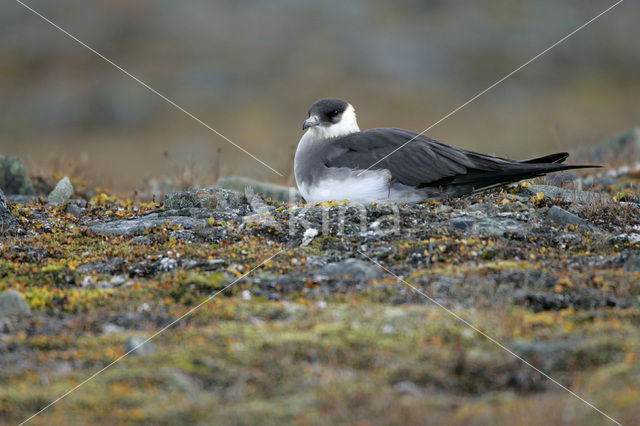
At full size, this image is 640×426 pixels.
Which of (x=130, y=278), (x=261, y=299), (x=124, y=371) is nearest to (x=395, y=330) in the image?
(x=261, y=299)

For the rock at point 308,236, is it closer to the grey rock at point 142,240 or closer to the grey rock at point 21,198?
the grey rock at point 142,240

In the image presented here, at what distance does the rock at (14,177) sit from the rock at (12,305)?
19.5 feet

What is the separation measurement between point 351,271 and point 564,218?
304 centimetres

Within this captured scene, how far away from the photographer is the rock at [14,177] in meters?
11.2

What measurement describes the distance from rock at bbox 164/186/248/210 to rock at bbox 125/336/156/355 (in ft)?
13.8

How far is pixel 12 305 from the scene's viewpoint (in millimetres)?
5766

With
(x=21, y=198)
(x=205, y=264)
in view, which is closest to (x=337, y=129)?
(x=205, y=264)

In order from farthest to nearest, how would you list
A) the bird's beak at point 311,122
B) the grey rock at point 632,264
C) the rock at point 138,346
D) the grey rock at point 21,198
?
the grey rock at point 21,198
the bird's beak at point 311,122
the grey rock at point 632,264
the rock at point 138,346

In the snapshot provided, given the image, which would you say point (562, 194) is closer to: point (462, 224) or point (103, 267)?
point (462, 224)

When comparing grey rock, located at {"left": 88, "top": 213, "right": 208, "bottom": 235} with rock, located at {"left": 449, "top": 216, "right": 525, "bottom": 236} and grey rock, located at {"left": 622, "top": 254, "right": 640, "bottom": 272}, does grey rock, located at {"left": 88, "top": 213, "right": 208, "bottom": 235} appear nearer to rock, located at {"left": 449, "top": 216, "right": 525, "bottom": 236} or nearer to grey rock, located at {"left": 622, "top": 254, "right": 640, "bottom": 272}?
rock, located at {"left": 449, "top": 216, "right": 525, "bottom": 236}

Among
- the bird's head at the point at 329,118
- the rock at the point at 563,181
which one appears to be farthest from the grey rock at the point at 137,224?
the rock at the point at 563,181

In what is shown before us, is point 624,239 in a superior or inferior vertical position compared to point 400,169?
inferior

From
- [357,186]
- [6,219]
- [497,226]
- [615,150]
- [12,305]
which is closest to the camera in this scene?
[12,305]

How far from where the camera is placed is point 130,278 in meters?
6.83
